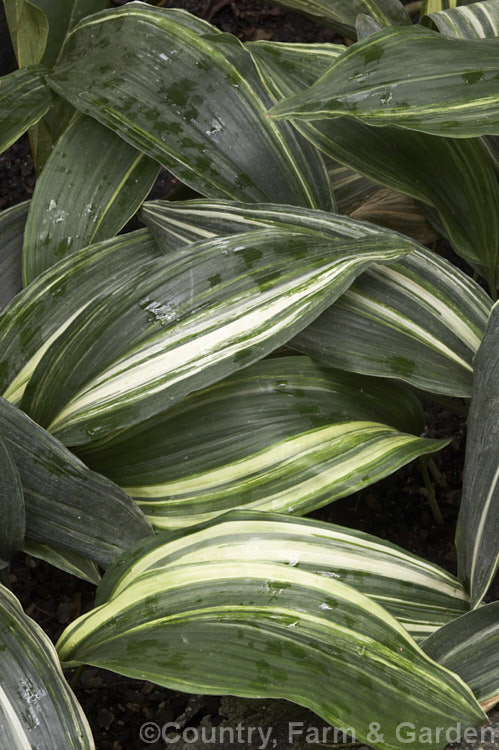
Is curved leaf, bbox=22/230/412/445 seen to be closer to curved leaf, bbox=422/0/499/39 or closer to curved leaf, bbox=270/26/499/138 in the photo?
curved leaf, bbox=270/26/499/138

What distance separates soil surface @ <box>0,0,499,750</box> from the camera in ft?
2.40

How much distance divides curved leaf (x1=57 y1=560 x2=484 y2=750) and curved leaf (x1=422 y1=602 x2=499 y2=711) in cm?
8

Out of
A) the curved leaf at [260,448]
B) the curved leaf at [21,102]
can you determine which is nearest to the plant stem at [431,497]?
the curved leaf at [260,448]

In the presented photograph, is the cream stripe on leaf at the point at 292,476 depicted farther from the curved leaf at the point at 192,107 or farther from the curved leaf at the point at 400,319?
the curved leaf at the point at 192,107

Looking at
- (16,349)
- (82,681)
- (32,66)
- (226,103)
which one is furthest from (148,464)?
(32,66)

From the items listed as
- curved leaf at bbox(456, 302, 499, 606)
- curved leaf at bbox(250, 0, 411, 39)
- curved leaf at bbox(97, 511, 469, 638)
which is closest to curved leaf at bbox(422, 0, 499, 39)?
curved leaf at bbox(250, 0, 411, 39)

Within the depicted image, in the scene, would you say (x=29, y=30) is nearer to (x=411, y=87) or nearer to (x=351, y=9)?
(x=351, y=9)

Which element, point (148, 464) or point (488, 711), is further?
point (148, 464)

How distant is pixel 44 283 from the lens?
83 centimetres

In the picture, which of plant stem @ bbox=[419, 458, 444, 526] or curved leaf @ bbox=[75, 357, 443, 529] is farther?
plant stem @ bbox=[419, 458, 444, 526]

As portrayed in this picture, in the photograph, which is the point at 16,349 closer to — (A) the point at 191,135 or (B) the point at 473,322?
(A) the point at 191,135

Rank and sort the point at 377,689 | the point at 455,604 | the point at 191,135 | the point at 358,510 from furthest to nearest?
the point at 358,510
the point at 191,135
the point at 455,604
the point at 377,689

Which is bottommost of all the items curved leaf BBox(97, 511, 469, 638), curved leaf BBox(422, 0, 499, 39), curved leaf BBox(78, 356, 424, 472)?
curved leaf BBox(97, 511, 469, 638)

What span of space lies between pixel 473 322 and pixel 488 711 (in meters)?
0.39
